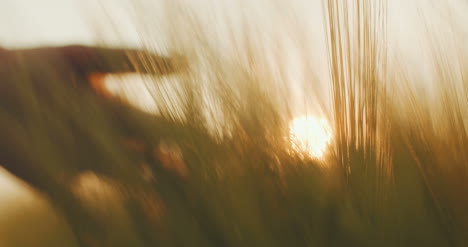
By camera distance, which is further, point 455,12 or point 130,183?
point 455,12

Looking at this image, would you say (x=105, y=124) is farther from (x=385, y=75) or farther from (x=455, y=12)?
(x=455, y=12)

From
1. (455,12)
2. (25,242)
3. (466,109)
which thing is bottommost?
(25,242)

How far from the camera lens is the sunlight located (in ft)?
1.19

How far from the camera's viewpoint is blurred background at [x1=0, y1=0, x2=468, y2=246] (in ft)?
1.16

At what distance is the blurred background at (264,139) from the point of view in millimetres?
353

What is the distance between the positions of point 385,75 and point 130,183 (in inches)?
9.6

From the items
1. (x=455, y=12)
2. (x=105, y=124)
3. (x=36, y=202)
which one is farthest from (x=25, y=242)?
(x=455, y=12)

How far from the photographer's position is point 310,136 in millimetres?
367

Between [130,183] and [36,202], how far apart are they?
0.10 meters

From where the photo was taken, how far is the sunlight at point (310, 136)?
36cm

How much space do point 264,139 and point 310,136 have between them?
0.04m

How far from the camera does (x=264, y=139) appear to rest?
0.37 m

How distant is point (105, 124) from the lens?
35 cm

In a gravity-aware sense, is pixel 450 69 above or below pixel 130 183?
above
